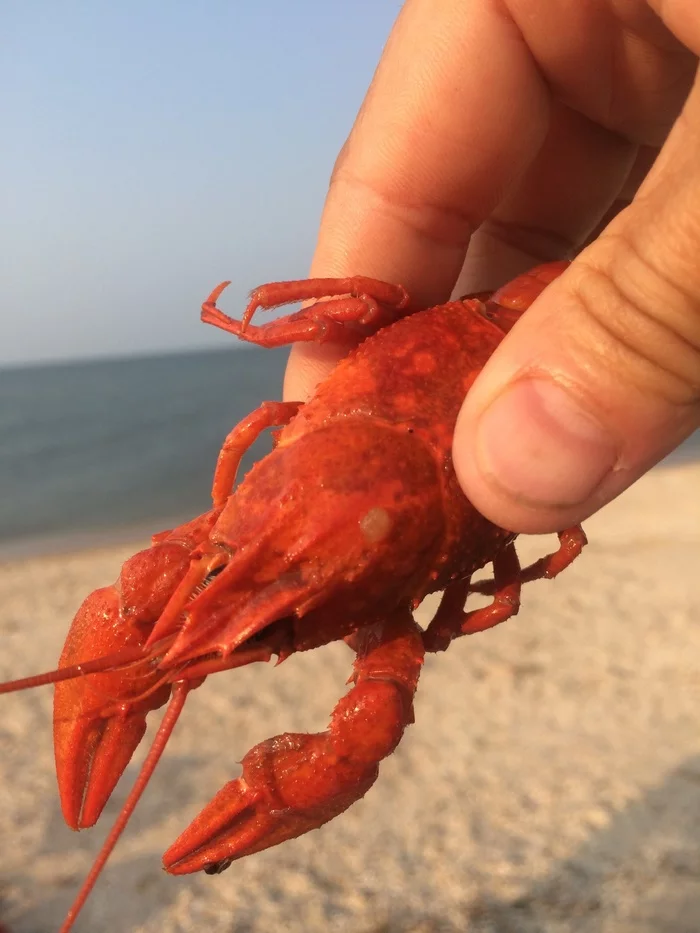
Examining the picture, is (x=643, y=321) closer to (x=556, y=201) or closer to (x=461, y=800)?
(x=556, y=201)

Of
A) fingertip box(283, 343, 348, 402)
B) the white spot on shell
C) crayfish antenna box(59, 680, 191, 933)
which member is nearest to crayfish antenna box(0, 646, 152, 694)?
crayfish antenna box(59, 680, 191, 933)

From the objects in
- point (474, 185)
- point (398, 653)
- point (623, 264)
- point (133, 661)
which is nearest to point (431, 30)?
point (474, 185)

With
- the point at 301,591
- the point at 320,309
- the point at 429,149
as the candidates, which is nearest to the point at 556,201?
the point at 429,149

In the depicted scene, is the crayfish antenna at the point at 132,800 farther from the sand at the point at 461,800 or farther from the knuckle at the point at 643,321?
the sand at the point at 461,800

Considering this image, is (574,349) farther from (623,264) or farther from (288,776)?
(288,776)

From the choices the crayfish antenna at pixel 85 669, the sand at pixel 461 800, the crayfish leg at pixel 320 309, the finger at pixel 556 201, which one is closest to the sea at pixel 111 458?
the sand at pixel 461 800

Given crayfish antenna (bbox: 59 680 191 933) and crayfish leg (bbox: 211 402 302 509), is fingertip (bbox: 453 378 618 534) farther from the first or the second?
crayfish antenna (bbox: 59 680 191 933)

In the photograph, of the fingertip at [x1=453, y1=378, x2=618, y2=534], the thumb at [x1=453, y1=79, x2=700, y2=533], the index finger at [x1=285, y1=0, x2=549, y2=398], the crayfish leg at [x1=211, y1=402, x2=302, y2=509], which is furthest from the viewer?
the index finger at [x1=285, y1=0, x2=549, y2=398]
